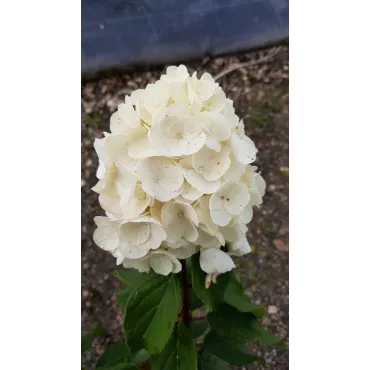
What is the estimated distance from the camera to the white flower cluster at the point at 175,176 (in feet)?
2.13

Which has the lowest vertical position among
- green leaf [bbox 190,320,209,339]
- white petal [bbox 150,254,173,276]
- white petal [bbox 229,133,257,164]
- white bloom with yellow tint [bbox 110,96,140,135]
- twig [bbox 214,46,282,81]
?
green leaf [bbox 190,320,209,339]

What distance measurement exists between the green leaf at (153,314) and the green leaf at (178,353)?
0.11 metres

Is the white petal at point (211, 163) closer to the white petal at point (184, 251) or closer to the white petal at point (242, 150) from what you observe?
the white petal at point (242, 150)

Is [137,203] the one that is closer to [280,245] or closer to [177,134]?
[177,134]

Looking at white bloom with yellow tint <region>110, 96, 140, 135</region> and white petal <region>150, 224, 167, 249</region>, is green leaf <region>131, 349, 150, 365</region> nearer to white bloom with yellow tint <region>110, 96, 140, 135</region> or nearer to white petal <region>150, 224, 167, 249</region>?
white petal <region>150, 224, 167, 249</region>

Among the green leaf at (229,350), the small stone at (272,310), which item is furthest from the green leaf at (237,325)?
the small stone at (272,310)

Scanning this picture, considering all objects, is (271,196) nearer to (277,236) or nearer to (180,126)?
(277,236)

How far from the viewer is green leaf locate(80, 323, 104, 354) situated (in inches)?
40.4

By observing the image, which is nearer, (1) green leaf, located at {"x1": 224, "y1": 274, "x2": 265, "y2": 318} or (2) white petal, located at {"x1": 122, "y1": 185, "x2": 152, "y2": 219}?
(2) white petal, located at {"x1": 122, "y1": 185, "x2": 152, "y2": 219}

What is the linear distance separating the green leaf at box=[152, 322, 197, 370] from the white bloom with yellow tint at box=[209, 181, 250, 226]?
1.02 ft

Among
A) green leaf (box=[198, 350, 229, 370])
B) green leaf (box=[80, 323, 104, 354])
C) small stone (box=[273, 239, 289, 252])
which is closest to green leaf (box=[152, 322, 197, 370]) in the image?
green leaf (box=[198, 350, 229, 370])

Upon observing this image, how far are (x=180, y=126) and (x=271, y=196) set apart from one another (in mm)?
609

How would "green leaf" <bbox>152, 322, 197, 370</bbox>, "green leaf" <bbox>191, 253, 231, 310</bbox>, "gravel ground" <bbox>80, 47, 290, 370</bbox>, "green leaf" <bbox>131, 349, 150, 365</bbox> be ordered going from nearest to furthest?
"green leaf" <bbox>191, 253, 231, 310</bbox>, "green leaf" <bbox>152, 322, 197, 370</bbox>, "green leaf" <bbox>131, 349, 150, 365</bbox>, "gravel ground" <bbox>80, 47, 290, 370</bbox>
